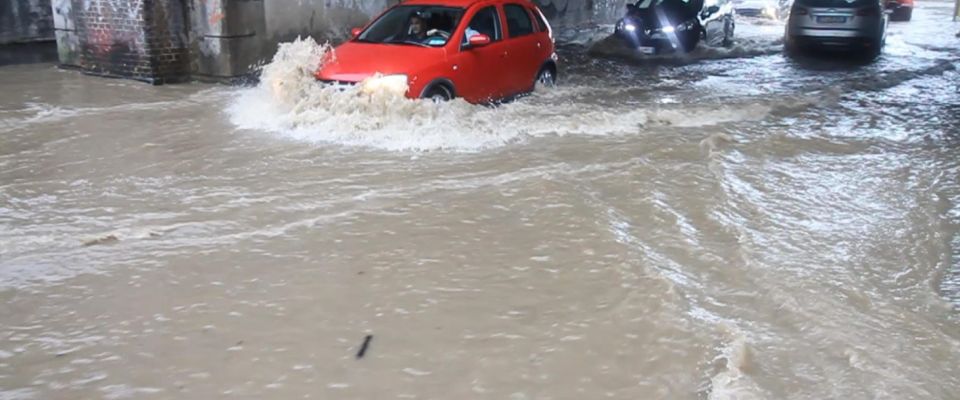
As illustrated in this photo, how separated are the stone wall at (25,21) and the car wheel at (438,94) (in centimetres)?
902

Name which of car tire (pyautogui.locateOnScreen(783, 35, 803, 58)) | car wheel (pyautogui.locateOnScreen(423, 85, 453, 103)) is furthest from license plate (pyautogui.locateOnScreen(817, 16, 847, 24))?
car wheel (pyautogui.locateOnScreen(423, 85, 453, 103))

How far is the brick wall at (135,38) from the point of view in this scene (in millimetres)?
11781

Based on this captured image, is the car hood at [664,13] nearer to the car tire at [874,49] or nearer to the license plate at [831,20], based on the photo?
the license plate at [831,20]

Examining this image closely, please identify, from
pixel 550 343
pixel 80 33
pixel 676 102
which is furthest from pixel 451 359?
pixel 80 33

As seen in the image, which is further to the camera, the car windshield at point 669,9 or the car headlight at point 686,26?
the car windshield at point 669,9

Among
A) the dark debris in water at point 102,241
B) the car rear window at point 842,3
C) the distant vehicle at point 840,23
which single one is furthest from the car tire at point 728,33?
the dark debris in water at point 102,241

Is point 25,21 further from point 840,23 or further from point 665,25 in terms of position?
point 840,23

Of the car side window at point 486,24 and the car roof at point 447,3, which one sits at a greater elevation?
the car roof at point 447,3

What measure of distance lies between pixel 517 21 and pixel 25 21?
29.5ft

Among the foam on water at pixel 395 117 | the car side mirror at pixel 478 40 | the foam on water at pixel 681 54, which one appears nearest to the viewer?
the foam on water at pixel 395 117

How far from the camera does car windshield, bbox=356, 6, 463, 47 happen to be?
9102 mm

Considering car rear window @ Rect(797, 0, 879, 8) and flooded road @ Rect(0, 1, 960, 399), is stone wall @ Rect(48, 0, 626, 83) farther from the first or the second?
car rear window @ Rect(797, 0, 879, 8)

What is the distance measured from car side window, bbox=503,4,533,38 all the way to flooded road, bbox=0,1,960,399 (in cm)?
116

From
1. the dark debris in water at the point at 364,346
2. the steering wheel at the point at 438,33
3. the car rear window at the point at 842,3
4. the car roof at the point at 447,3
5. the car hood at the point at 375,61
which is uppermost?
the car roof at the point at 447,3
